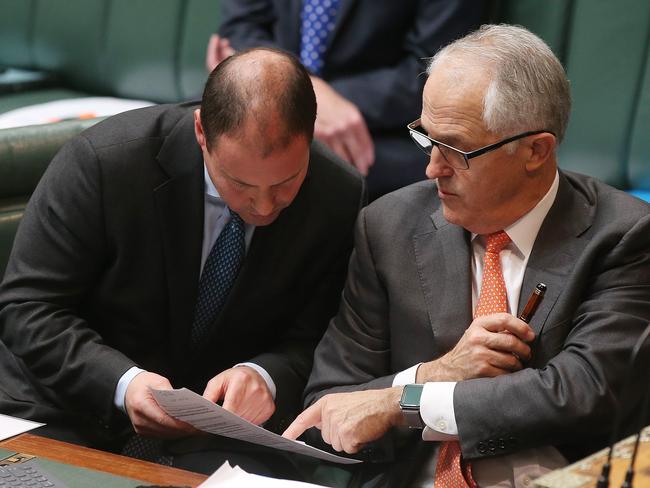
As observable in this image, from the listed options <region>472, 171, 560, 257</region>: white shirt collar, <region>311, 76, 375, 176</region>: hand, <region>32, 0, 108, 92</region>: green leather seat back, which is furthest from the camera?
<region>32, 0, 108, 92</region>: green leather seat back

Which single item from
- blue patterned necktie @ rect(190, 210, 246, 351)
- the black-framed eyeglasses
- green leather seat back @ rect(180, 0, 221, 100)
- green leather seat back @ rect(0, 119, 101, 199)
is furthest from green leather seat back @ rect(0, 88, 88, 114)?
the black-framed eyeglasses

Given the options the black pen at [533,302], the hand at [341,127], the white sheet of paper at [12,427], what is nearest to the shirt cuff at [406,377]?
the black pen at [533,302]

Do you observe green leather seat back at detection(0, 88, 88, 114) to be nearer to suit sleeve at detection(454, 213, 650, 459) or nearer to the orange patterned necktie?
the orange patterned necktie

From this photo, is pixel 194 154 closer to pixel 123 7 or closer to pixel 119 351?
pixel 119 351

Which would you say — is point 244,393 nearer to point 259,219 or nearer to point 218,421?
point 218,421

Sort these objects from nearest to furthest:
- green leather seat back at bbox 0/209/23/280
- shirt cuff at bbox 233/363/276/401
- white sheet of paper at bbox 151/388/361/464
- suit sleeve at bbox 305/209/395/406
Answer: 1. white sheet of paper at bbox 151/388/361/464
2. suit sleeve at bbox 305/209/395/406
3. shirt cuff at bbox 233/363/276/401
4. green leather seat back at bbox 0/209/23/280

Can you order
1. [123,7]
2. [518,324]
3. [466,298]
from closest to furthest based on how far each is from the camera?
[518,324] → [466,298] → [123,7]

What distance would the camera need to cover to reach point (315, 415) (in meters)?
2.24

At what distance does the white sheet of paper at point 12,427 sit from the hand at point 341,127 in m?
1.20

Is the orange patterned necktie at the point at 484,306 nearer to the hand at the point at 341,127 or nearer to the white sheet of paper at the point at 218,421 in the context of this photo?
the white sheet of paper at the point at 218,421

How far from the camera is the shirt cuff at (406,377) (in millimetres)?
2209

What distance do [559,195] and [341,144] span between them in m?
0.91

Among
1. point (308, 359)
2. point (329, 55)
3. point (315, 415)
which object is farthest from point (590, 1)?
point (315, 415)

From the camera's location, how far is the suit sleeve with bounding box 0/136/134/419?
2439 millimetres
